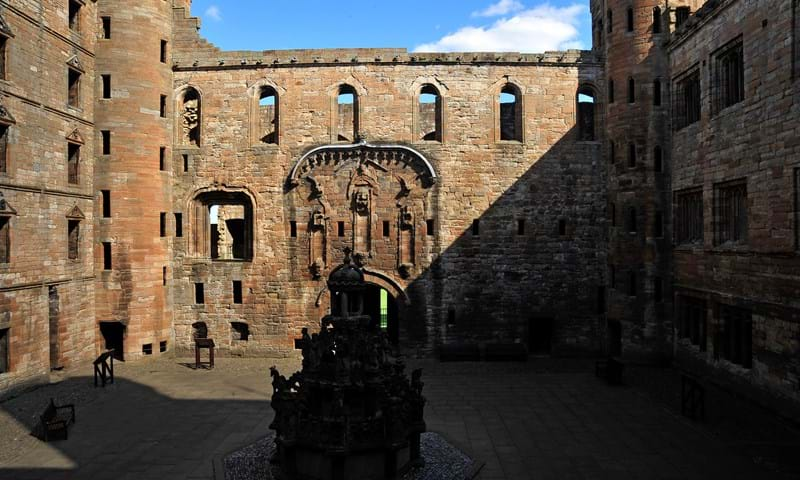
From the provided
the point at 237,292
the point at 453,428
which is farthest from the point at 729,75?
the point at 237,292

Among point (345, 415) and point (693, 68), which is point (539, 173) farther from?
point (345, 415)

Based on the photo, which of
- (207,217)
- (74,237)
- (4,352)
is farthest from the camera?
(207,217)

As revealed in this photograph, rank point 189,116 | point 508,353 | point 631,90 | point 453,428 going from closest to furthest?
point 453,428
point 631,90
point 508,353
point 189,116

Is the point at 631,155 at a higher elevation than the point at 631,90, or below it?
below

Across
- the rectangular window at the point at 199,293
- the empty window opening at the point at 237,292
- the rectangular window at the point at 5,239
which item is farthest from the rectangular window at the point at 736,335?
the rectangular window at the point at 5,239

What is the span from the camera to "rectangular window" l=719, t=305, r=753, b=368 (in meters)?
15.3

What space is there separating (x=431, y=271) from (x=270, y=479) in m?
12.1

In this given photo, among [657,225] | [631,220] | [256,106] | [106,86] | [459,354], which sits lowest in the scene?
[459,354]

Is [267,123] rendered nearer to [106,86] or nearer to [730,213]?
[106,86]

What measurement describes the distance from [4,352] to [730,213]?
21.4m

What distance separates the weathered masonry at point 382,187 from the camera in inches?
763

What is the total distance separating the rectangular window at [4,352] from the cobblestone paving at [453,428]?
44.0 inches

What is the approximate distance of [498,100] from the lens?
2117 centimetres

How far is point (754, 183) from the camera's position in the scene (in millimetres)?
14711
